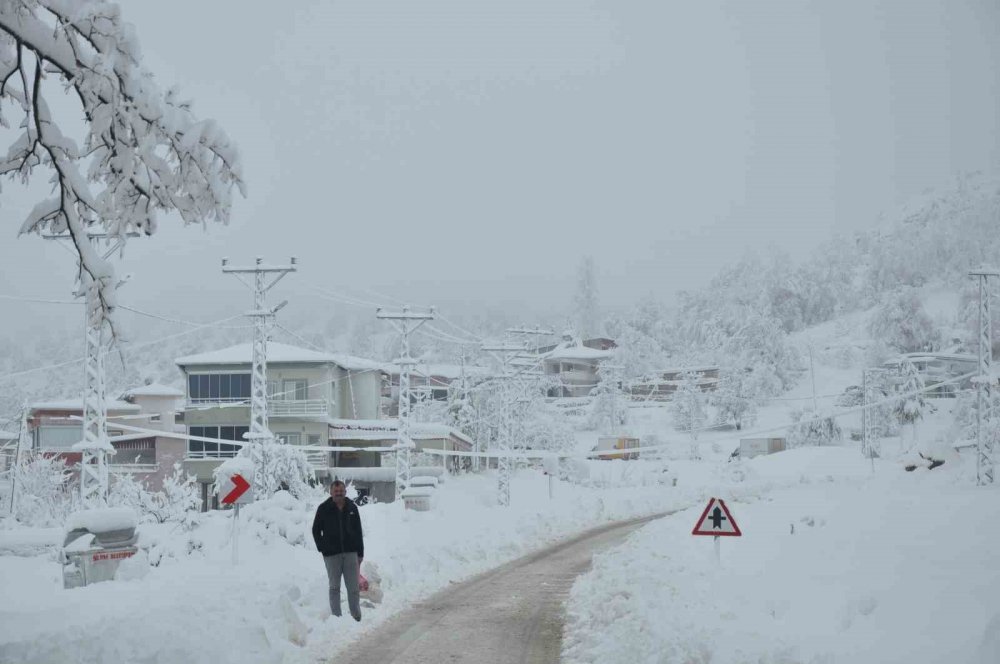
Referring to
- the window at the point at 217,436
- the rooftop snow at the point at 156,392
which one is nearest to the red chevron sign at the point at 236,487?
the window at the point at 217,436

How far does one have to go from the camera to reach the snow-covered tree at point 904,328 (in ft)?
367

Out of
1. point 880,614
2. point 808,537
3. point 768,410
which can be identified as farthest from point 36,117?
point 768,410

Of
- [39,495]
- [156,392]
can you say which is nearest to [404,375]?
[39,495]

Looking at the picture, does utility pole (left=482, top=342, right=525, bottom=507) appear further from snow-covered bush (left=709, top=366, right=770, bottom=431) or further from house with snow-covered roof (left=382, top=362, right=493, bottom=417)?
snow-covered bush (left=709, top=366, right=770, bottom=431)

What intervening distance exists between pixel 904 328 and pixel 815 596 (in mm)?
111372

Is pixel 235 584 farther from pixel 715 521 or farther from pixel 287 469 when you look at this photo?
pixel 287 469

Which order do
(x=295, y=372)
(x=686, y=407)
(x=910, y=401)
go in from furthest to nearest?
(x=686, y=407) < (x=910, y=401) < (x=295, y=372)

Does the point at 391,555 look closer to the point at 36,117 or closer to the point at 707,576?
the point at 707,576

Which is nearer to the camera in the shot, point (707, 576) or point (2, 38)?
point (2, 38)

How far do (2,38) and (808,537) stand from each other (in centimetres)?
1640

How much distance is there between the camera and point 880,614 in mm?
9508

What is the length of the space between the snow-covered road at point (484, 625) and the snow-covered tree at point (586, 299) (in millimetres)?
156198

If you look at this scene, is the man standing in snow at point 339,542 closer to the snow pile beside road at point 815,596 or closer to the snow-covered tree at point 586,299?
the snow pile beside road at point 815,596

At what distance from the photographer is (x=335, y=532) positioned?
39.7 ft
